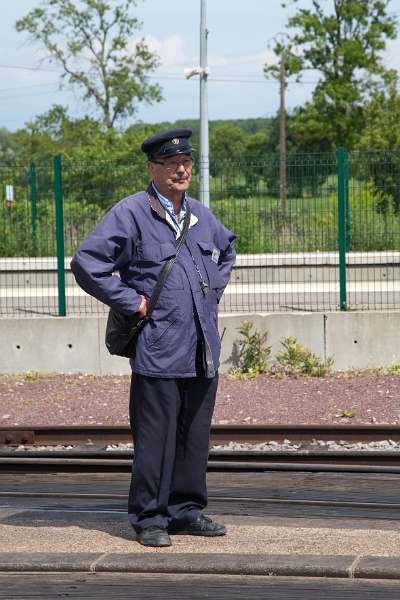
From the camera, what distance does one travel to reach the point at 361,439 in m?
10.3

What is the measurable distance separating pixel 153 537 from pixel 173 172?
1773 millimetres

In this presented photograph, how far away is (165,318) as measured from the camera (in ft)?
20.1

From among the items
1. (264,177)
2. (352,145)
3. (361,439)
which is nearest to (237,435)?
(361,439)

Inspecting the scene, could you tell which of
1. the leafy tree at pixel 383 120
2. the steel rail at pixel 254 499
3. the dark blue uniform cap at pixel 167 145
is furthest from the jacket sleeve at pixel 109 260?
the leafy tree at pixel 383 120

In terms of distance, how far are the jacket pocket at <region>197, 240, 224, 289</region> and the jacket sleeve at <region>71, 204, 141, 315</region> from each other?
1.22 feet

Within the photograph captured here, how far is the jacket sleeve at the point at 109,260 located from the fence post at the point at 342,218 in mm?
9053

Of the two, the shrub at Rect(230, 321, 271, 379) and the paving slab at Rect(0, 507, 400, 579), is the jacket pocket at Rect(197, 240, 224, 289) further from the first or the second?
the shrub at Rect(230, 321, 271, 379)

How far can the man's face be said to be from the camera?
623 centimetres

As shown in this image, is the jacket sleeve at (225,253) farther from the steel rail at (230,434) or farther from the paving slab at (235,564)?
the steel rail at (230,434)

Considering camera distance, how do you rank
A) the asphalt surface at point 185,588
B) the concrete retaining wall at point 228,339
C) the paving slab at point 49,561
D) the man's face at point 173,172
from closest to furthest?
the asphalt surface at point 185,588, the paving slab at point 49,561, the man's face at point 173,172, the concrete retaining wall at point 228,339

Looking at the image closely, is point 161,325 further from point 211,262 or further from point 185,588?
point 185,588

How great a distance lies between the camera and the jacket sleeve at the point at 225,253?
6.43 m

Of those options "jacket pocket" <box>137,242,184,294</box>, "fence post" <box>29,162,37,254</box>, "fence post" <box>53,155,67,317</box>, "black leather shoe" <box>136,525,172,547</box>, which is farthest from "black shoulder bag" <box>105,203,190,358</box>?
"fence post" <box>29,162,37,254</box>

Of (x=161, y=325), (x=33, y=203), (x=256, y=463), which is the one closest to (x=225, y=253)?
(x=161, y=325)
